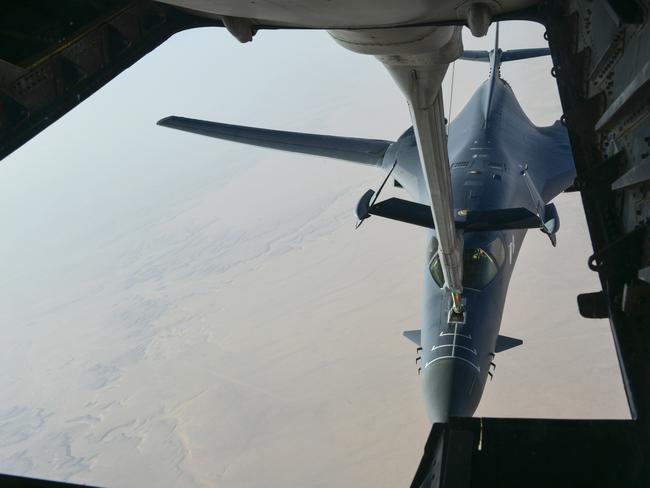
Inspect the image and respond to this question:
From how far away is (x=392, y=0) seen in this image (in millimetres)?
3912

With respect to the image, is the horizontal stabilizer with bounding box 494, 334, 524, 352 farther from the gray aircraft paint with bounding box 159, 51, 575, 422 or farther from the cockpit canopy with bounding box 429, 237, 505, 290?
the cockpit canopy with bounding box 429, 237, 505, 290

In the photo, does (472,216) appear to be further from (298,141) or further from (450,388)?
(298,141)

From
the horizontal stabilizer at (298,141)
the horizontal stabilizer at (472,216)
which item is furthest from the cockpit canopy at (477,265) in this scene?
the horizontal stabilizer at (298,141)

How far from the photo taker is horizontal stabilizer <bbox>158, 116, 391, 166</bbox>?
2155 cm

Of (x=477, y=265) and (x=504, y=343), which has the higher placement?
(x=477, y=265)

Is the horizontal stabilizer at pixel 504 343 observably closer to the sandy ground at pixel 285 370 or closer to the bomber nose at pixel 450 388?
the bomber nose at pixel 450 388

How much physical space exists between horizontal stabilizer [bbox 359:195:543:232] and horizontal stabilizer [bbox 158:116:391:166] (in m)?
9.86

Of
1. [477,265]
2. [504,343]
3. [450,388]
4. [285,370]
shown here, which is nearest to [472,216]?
[477,265]

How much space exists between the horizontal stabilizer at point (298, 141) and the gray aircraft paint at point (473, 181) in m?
0.04

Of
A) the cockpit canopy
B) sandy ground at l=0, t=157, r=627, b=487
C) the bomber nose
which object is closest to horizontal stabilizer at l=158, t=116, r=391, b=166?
the cockpit canopy

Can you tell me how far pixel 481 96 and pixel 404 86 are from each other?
56.7 ft

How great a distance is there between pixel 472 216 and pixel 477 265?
13.7ft

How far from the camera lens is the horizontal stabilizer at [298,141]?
2155 cm

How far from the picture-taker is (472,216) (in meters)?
12.2
